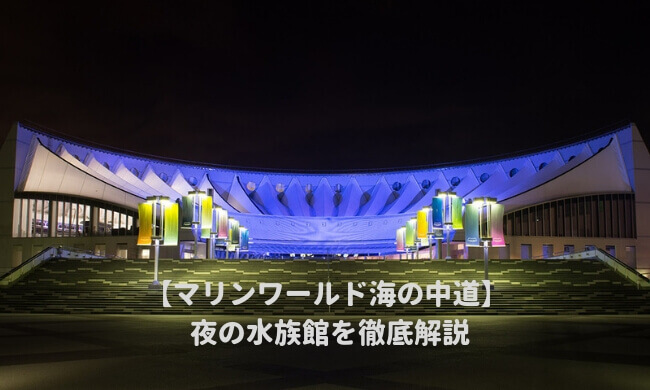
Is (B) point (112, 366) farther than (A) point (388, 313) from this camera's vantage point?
No

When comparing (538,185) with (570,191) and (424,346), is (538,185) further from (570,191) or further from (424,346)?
(424,346)

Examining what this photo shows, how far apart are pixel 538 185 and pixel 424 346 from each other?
88.6 ft

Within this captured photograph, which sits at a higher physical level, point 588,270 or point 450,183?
point 450,183

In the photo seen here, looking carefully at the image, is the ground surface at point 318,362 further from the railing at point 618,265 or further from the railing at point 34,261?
the railing at point 34,261

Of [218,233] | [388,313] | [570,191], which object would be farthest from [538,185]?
[388,313]

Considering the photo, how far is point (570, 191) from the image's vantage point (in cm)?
3450

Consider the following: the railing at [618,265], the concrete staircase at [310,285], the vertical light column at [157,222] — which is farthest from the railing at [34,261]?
the railing at [618,265]

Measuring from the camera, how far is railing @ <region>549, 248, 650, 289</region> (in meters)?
20.1

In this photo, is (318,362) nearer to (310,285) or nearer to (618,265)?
(310,285)

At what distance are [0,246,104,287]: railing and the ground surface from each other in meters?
8.53

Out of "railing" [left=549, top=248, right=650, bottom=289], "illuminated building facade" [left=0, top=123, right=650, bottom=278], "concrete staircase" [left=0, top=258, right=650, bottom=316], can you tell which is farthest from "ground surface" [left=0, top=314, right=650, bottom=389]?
"illuminated building facade" [left=0, top=123, right=650, bottom=278]

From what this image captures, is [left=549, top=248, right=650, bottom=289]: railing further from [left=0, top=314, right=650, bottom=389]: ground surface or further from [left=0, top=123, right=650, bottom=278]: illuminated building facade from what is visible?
[left=0, top=123, right=650, bottom=278]: illuminated building facade

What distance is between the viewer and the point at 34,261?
22.4 m

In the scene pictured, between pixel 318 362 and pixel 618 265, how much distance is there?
52.9ft
